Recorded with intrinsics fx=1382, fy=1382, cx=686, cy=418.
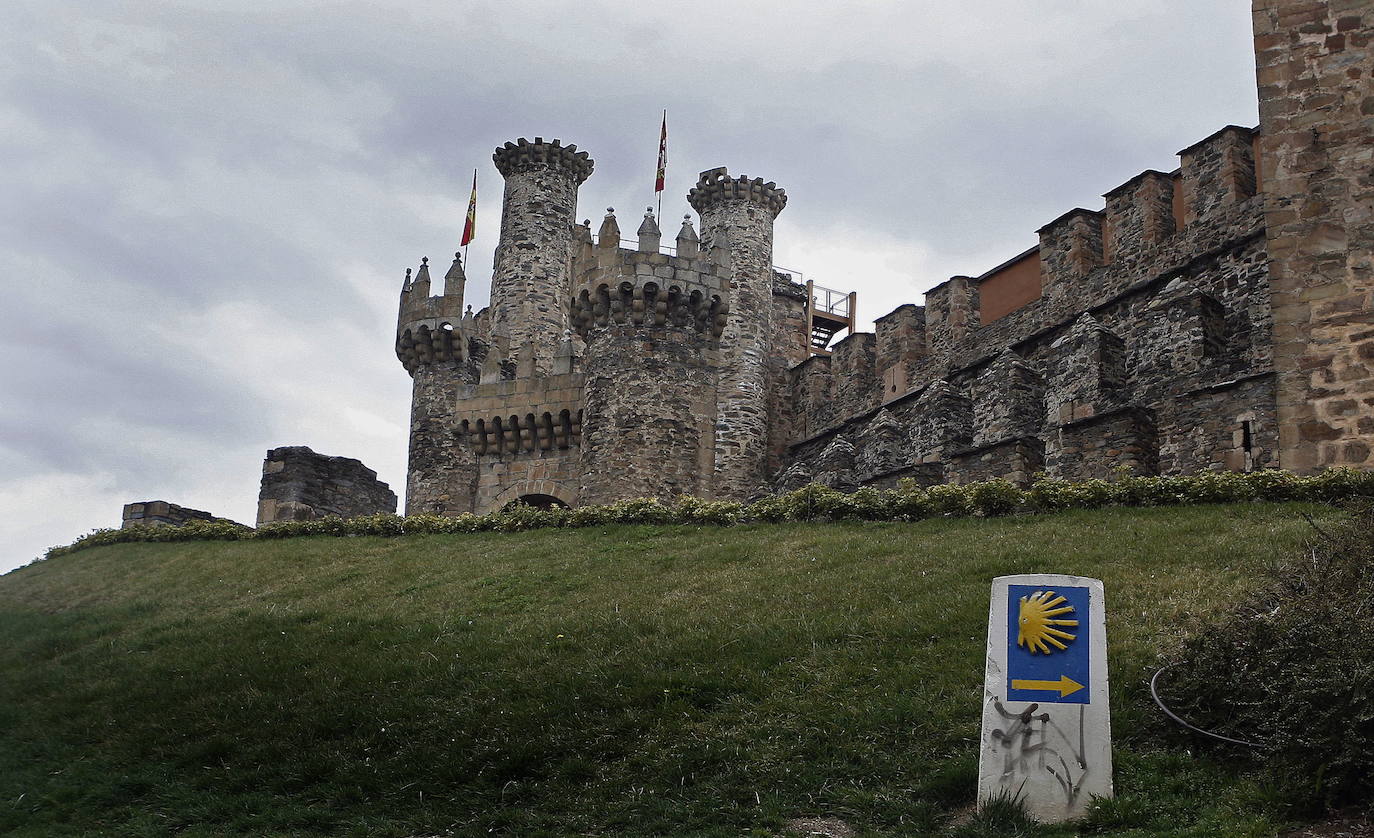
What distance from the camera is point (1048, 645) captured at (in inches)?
341

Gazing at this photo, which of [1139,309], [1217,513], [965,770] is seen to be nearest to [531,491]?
[1139,309]

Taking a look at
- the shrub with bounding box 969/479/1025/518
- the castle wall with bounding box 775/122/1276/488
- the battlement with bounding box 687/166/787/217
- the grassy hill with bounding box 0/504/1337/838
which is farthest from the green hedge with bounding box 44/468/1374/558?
the battlement with bounding box 687/166/787/217

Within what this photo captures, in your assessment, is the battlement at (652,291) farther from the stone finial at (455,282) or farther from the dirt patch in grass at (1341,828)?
the dirt patch in grass at (1341,828)

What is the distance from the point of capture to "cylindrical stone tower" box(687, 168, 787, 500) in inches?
1201

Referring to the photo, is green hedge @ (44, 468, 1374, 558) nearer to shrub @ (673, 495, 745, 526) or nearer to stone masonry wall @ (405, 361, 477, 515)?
shrub @ (673, 495, 745, 526)

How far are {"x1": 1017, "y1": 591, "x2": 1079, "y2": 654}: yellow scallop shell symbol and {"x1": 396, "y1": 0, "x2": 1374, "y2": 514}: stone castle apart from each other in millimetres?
8790

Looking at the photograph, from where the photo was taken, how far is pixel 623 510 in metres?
22.8

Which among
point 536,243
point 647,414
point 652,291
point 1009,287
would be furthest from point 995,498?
point 536,243

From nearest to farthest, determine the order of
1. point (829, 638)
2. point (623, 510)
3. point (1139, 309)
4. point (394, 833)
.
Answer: point (394, 833) → point (829, 638) → point (623, 510) → point (1139, 309)

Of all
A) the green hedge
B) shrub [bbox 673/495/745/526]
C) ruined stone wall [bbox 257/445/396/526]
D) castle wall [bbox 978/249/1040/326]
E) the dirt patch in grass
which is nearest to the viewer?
the dirt patch in grass

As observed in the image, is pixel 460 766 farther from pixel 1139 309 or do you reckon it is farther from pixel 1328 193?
pixel 1139 309

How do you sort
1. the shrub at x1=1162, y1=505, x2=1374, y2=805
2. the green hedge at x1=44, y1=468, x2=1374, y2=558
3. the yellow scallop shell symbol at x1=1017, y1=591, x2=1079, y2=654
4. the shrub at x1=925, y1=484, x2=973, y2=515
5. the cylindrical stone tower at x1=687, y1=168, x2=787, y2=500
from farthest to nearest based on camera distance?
the cylindrical stone tower at x1=687, y1=168, x2=787, y2=500, the shrub at x1=925, y1=484, x2=973, y2=515, the green hedge at x1=44, y1=468, x2=1374, y2=558, the yellow scallop shell symbol at x1=1017, y1=591, x2=1079, y2=654, the shrub at x1=1162, y1=505, x2=1374, y2=805

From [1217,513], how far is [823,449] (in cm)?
1751

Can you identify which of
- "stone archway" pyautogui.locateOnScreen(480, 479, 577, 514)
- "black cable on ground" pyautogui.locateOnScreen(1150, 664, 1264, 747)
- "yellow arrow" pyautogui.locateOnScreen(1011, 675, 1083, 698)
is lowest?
"black cable on ground" pyautogui.locateOnScreen(1150, 664, 1264, 747)
